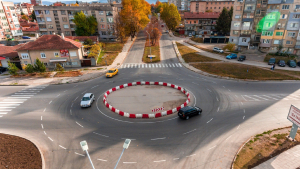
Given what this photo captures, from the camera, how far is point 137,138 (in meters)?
20.0

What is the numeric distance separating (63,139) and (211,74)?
33.4 meters

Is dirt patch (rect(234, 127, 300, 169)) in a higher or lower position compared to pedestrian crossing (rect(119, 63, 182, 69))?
lower

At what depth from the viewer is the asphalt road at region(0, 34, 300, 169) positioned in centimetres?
1739

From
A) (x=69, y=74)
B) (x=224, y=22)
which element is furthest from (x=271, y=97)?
(x=224, y=22)

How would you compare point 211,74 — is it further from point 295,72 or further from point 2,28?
point 2,28

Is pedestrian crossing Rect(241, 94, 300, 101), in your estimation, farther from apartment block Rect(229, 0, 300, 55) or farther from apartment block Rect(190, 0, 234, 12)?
apartment block Rect(190, 0, 234, 12)

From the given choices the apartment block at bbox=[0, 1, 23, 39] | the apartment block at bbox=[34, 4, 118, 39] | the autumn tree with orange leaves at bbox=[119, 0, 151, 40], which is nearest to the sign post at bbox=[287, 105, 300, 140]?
the autumn tree with orange leaves at bbox=[119, 0, 151, 40]

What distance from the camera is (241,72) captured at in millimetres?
41469

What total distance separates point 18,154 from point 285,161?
27237mm

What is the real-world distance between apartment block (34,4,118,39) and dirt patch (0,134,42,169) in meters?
68.3

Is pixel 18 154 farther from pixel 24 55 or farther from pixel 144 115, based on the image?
pixel 24 55

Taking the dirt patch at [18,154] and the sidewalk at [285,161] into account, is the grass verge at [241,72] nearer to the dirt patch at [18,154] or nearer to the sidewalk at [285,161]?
the sidewalk at [285,161]

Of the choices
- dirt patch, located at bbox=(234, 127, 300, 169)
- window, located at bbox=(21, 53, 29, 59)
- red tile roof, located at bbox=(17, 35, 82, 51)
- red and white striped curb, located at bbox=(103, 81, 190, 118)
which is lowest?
dirt patch, located at bbox=(234, 127, 300, 169)

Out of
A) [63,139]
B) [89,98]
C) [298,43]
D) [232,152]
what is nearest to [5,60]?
[89,98]
